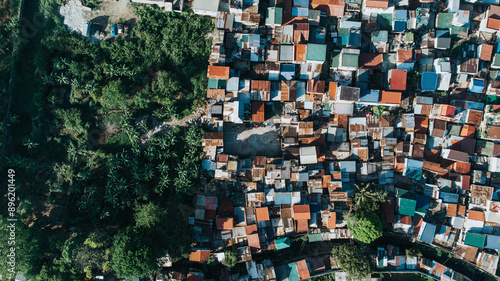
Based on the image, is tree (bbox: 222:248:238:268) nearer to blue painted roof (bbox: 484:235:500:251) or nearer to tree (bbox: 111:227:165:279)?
tree (bbox: 111:227:165:279)

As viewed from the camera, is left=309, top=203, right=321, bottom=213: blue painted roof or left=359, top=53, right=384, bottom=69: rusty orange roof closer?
left=309, top=203, right=321, bottom=213: blue painted roof

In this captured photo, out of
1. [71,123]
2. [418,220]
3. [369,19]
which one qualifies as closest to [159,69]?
[71,123]

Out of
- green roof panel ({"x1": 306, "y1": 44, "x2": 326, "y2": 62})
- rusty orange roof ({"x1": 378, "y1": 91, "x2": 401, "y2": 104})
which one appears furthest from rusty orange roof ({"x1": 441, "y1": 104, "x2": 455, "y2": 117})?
green roof panel ({"x1": 306, "y1": 44, "x2": 326, "y2": 62})

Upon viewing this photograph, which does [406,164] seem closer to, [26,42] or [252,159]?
[252,159]

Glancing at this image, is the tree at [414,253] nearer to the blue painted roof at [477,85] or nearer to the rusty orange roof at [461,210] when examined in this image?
the rusty orange roof at [461,210]

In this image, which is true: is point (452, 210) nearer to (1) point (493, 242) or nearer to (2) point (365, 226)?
(1) point (493, 242)

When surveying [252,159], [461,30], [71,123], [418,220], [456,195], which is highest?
[461,30]

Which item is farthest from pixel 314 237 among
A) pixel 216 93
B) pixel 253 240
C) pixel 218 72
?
pixel 218 72
